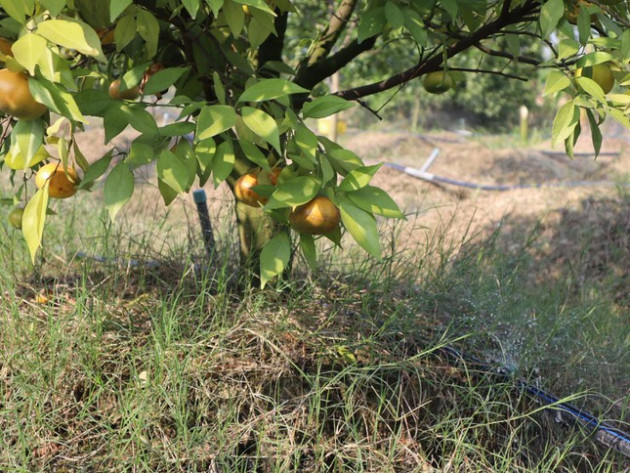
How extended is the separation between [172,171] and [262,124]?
0.17 meters

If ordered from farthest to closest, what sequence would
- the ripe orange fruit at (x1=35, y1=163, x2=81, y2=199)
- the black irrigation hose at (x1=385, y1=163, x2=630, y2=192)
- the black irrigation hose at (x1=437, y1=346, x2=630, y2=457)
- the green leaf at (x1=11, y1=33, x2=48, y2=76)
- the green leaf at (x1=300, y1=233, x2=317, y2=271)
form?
1. the black irrigation hose at (x1=385, y1=163, x2=630, y2=192)
2. the black irrigation hose at (x1=437, y1=346, x2=630, y2=457)
3. the ripe orange fruit at (x1=35, y1=163, x2=81, y2=199)
4. the green leaf at (x1=300, y1=233, x2=317, y2=271)
5. the green leaf at (x1=11, y1=33, x2=48, y2=76)

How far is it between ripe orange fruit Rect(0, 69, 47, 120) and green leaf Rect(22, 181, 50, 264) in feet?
0.50

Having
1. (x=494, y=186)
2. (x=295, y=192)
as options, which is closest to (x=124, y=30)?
(x=295, y=192)

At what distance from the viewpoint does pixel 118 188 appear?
1214mm

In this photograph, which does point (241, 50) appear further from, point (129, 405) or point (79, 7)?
point (129, 405)

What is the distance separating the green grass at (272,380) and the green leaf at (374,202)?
622 millimetres

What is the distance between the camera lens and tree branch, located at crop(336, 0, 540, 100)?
172 cm

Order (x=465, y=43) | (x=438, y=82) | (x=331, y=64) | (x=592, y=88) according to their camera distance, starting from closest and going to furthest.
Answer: (x=592, y=88) → (x=465, y=43) → (x=438, y=82) → (x=331, y=64)

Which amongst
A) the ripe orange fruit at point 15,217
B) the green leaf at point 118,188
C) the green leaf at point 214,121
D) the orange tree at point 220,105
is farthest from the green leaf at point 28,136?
the ripe orange fruit at point 15,217

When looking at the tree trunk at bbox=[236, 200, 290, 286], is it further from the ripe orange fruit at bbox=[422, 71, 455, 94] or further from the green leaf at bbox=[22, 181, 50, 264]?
the green leaf at bbox=[22, 181, 50, 264]

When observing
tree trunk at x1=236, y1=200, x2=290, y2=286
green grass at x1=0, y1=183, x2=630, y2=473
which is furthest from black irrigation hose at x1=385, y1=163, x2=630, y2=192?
tree trunk at x1=236, y1=200, x2=290, y2=286

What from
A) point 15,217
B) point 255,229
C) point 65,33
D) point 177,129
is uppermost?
point 65,33

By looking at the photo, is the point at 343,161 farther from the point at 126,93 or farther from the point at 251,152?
the point at 126,93

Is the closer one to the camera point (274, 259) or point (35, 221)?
point (35, 221)
